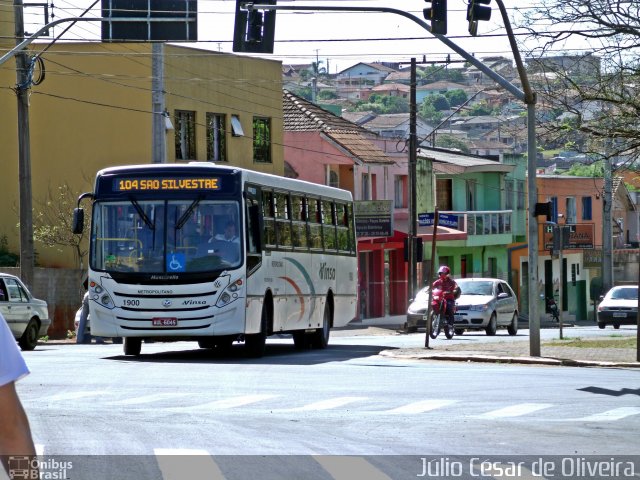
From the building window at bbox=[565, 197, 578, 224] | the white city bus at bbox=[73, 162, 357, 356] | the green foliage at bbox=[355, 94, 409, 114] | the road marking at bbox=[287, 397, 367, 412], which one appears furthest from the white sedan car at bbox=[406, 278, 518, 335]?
the green foliage at bbox=[355, 94, 409, 114]

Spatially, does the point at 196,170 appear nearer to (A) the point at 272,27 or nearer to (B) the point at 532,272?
(A) the point at 272,27

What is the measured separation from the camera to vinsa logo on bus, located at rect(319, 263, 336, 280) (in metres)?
27.5

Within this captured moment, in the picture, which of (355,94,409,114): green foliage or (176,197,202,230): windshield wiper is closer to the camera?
(176,197,202,230): windshield wiper

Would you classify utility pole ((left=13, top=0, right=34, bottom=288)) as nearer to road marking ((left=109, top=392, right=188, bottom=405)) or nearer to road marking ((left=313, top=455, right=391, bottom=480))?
road marking ((left=109, top=392, right=188, bottom=405))

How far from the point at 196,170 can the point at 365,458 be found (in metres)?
12.7

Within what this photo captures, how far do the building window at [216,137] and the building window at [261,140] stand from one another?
2.25 meters

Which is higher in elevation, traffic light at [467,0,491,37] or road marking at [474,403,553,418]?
traffic light at [467,0,491,37]

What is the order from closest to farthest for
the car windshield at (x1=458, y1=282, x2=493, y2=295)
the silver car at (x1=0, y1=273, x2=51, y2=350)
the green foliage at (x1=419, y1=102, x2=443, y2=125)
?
the silver car at (x1=0, y1=273, x2=51, y2=350)
the car windshield at (x1=458, y1=282, x2=493, y2=295)
the green foliage at (x1=419, y1=102, x2=443, y2=125)

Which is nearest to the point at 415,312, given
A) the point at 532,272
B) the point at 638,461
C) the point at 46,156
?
the point at 46,156

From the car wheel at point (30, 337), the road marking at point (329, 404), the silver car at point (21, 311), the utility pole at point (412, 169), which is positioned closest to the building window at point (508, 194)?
the utility pole at point (412, 169)

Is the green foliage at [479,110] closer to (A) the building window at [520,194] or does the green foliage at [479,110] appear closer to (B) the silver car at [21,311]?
(A) the building window at [520,194]

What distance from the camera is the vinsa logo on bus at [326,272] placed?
90.2ft

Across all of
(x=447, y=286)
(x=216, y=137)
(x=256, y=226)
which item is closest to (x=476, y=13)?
(x=256, y=226)

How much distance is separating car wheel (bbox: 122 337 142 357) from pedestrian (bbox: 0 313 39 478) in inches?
738
